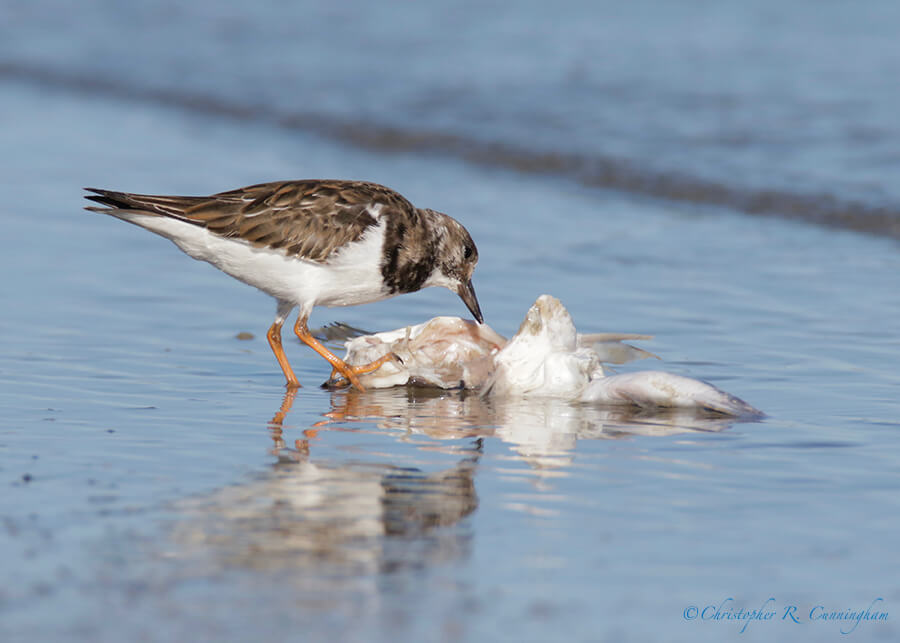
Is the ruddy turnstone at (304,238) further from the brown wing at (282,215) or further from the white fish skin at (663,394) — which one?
the white fish skin at (663,394)

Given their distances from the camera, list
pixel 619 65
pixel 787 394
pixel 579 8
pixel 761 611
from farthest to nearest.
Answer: pixel 579 8 → pixel 619 65 → pixel 787 394 → pixel 761 611

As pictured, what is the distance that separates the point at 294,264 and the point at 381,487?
6.74 ft

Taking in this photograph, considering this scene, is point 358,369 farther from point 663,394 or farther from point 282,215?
point 663,394

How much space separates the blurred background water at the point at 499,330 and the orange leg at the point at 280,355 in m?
0.15

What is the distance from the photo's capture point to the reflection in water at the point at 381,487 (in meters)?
3.65

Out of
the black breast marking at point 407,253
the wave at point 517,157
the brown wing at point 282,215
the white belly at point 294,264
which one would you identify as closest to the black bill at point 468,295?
the black breast marking at point 407,253

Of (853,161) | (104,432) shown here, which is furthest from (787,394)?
(853,161)

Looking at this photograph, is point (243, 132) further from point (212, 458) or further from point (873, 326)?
point (212, 458)

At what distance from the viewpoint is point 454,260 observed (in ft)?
21.2

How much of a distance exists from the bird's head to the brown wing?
0.34m

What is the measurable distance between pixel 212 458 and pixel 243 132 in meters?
8.61

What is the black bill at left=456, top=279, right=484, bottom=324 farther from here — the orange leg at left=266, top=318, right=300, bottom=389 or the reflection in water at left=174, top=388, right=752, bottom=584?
the orange leg at left=266, top=318, right=300, bottom=389

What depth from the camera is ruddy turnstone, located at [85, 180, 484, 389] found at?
19.9 feet

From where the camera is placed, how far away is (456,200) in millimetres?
9844
